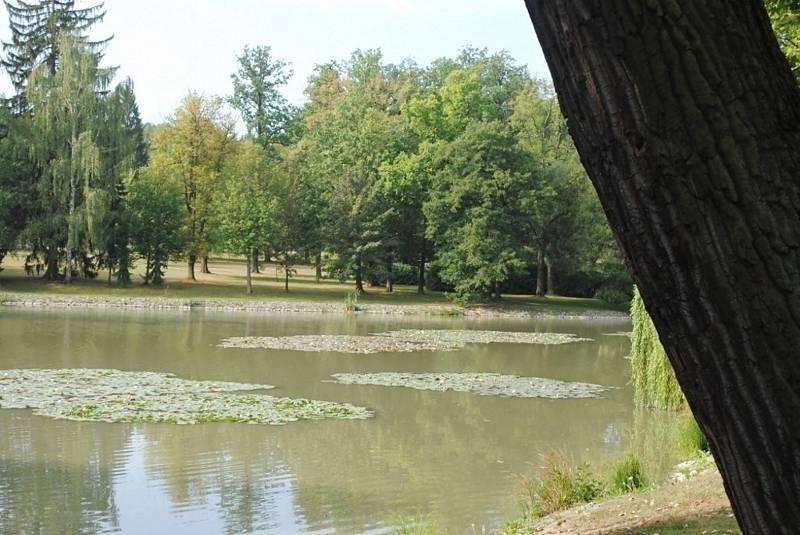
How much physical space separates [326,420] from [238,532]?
605 centimetres

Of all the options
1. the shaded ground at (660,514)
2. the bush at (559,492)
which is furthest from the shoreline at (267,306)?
the shaded ground at (660,514)

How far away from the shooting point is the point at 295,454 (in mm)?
13062

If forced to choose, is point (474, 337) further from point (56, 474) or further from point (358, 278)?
point (56, 474)

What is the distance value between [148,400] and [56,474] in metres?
4.97

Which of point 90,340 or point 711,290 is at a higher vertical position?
point 711,290

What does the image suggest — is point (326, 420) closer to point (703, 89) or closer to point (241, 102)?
point (703, 89)

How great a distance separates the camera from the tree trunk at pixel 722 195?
1.61 m

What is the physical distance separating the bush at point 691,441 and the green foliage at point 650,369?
803mm

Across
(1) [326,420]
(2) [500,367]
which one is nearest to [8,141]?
(2) [500,367]

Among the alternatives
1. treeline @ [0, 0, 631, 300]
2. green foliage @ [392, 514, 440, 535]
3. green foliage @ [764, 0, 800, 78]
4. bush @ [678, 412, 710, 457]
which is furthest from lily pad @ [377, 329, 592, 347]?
green foliage @ [764, 0, 800, 78]

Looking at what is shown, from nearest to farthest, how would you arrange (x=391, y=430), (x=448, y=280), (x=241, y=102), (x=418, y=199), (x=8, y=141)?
(x=391, y=430), (x=8, y=141), (x=448, y=280), (x=418, y=199), (x=241, y=102)

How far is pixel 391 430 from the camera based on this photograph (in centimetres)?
1528

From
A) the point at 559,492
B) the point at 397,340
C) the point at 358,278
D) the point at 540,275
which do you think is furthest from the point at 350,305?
the point at 559,492

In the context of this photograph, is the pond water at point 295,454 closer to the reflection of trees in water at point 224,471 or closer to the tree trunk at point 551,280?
the reflection of trees in water at point 224,471
